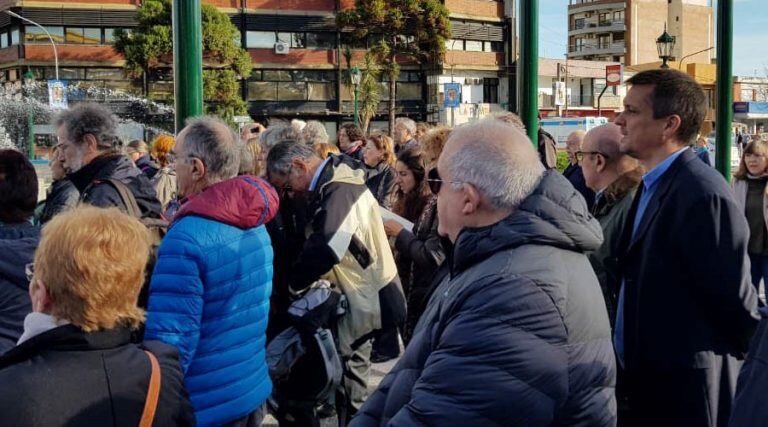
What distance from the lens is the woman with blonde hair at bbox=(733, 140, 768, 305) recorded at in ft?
25.6

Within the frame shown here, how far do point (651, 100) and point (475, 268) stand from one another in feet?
5.28

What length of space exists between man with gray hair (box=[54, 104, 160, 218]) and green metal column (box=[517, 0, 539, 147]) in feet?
7.92

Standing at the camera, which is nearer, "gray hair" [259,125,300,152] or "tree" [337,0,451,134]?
"gray hair" [259,125,300,152]

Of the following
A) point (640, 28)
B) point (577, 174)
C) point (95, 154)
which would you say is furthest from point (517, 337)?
point (640, 28)

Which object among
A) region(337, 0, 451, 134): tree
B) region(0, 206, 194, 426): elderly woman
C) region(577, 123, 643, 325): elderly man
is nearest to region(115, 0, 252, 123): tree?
region(337, 0, 451, 134): tree

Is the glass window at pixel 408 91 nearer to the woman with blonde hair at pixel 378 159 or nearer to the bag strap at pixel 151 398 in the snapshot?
the woman with blonde hair at pixel 378 159

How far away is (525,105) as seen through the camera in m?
5.20

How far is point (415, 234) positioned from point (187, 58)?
1634mm

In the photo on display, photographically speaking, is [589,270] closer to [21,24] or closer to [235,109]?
[235,109]

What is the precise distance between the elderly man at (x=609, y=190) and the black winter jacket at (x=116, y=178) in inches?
84.0

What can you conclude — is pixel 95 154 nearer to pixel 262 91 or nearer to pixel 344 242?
pixel 344 242

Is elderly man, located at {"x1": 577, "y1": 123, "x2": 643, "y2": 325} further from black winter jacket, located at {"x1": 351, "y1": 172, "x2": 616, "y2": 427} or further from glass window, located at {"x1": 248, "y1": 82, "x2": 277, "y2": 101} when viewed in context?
glass window, located at {"x1": 248, "y1": 82, "x2": 277, "y2": 101}

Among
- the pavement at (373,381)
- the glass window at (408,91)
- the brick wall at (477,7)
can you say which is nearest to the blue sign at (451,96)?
the glass window at (408,91)

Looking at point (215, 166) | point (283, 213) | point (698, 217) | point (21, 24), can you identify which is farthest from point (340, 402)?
point (21, 24)
